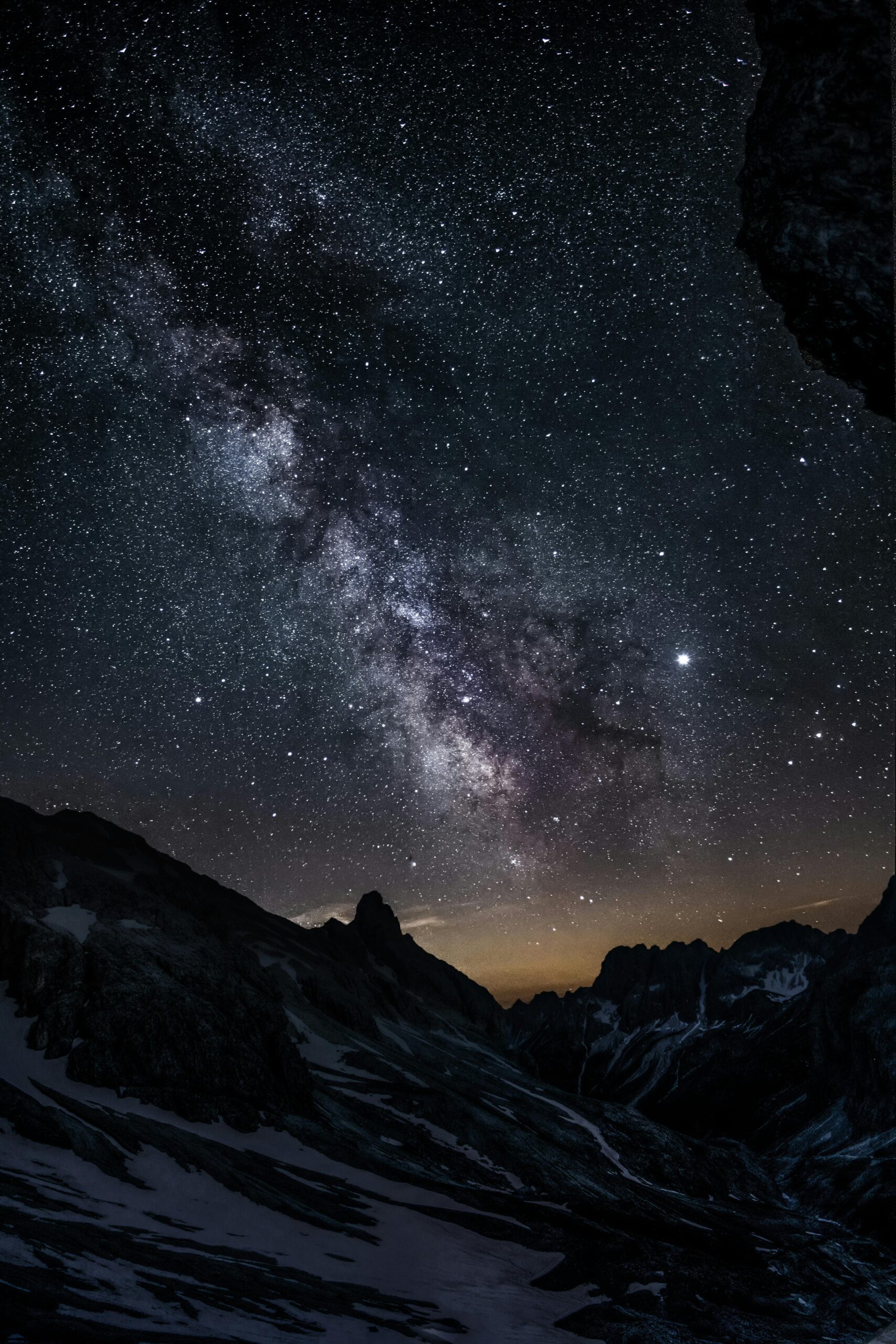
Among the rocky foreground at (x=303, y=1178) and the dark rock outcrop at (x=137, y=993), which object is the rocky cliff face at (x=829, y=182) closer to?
the rocky foreground at (x=303, y=1178)

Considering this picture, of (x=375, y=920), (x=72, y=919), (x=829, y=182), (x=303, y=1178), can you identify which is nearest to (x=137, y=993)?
(x=72, y=919)

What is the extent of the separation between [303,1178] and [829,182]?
6355 cm

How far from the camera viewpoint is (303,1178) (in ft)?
176

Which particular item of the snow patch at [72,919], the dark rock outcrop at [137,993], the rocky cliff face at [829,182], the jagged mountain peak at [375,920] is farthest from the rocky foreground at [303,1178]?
the jagged mountain peak at [375,920]

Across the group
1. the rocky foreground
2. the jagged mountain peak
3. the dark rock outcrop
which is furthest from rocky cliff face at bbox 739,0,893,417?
the jagged mountain peak

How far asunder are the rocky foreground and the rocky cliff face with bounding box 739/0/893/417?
30.9 m

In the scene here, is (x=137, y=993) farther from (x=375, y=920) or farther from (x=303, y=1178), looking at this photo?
(x=375, y=920)

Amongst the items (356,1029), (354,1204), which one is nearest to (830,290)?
(354,1204)

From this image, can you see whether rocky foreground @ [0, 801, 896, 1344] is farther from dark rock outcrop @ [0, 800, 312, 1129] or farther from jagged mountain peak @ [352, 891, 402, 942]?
jagged mountain peak @ [352, 891, 402, 942]

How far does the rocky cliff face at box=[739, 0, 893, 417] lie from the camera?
14531 millimetres

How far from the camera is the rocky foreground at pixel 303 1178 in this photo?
105 feet

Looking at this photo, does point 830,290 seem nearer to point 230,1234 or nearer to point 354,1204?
point 230,1234

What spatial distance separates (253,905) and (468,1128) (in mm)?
76951

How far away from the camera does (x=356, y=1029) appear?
104 metres
